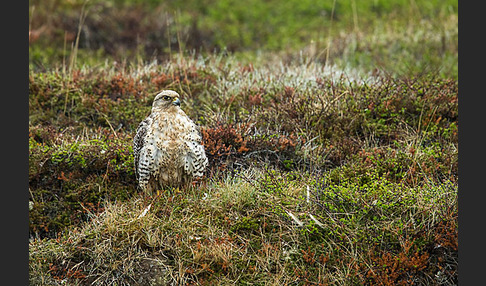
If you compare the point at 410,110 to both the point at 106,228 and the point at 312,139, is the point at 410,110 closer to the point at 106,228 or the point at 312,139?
the point at 312,139

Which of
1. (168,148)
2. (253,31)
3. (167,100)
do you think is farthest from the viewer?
(253,31)

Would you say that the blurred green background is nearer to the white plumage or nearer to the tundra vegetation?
the tundra vegetation

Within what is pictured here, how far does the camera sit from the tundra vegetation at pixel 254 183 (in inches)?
194

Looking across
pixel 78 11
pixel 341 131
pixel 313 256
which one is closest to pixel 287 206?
pixel 313 256

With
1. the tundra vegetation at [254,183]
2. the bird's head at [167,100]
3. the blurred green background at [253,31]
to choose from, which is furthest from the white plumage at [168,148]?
the blurred green background at [253,31]

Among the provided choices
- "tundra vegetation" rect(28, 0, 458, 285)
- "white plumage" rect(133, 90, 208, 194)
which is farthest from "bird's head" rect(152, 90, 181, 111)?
"tundra vegetation" rect(28, 0, 458, 285)

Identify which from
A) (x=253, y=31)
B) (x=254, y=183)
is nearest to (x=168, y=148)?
(x=254, y=183)

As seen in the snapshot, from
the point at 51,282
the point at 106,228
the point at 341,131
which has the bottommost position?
the point at 51,282

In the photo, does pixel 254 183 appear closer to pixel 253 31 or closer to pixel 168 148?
pixel 168 148

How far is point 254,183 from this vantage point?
222 inches

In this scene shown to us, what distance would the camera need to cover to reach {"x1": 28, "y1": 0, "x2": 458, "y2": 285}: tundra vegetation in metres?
4.92

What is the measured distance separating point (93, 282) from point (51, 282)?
39 centimetres

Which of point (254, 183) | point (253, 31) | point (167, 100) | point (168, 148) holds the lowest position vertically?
point (254, 183)

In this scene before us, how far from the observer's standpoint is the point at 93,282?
4879 mm
